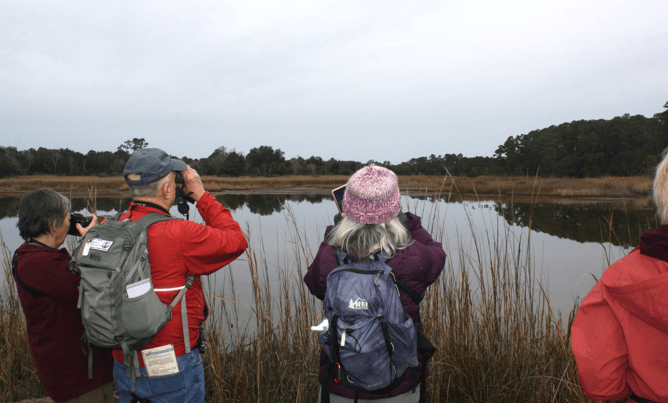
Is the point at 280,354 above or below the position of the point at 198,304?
below

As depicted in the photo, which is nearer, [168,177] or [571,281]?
[168,177]

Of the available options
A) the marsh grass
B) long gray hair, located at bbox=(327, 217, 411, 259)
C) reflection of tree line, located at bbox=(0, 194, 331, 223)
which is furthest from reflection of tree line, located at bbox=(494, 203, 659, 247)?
reflection of tree line, located at bbox=(0, 194, 331, 223)

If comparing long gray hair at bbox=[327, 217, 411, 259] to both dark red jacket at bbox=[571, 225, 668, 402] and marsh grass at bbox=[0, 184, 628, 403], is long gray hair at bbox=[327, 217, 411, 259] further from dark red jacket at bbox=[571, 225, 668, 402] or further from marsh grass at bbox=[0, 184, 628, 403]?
marsh grass at bbox=[0, 184, 628, 403]

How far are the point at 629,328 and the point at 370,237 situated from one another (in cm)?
75

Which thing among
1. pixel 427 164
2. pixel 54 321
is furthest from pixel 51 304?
pixel 427 164

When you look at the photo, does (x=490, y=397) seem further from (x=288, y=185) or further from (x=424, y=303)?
(x=288, y=185)

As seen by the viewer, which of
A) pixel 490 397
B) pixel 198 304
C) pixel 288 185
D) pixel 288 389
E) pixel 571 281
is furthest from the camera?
pixel 288 185

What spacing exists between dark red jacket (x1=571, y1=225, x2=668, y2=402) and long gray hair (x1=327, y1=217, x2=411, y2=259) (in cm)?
57

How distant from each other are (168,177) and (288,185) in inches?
1351

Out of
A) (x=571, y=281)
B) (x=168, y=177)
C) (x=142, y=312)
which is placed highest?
(x=168, y=177)

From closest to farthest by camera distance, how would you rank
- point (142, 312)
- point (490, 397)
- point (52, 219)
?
1. point (142, 312)
2. point (52, 219)
3. point (490, 397)

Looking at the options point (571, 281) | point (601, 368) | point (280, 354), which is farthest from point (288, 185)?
point (601, 368)

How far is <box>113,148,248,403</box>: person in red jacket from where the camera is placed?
4.59ft

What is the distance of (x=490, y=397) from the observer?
7.95 feet
